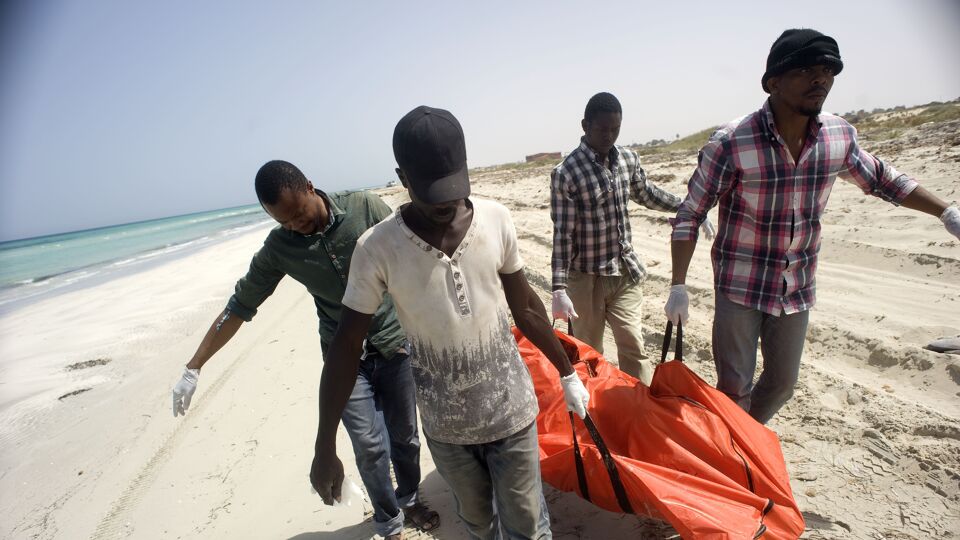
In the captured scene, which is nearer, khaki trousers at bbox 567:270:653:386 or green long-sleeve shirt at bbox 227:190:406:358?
green long-sleeve shirt at bbox 227:190:406:358

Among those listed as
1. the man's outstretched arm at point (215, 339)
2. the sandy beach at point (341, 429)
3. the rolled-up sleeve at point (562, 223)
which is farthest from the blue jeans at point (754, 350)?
the man's outstretched arm at point (215, 339)

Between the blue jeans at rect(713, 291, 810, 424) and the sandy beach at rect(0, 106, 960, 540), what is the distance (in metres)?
0.56

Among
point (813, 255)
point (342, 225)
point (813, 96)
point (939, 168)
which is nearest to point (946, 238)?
point (939, 168)

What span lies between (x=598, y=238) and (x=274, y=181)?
2.01 m

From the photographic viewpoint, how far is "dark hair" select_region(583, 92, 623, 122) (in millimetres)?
3000

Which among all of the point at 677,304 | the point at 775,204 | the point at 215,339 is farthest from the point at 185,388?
the point at 775,204

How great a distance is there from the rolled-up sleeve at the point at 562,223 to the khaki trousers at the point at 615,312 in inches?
6.6

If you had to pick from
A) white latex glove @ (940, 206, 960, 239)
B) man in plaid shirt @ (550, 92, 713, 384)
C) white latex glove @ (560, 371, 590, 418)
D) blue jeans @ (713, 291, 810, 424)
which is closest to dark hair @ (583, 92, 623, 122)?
man in plaid shirt @ (550, 92, 713, 384)

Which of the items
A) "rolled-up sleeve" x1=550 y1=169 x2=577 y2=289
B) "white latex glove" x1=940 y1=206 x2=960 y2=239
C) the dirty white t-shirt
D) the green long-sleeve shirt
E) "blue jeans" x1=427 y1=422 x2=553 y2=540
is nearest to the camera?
the dirty white t-shirt

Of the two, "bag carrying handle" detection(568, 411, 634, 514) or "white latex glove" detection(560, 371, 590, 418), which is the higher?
"white latex glove" detection(560, 371, 590, 418)

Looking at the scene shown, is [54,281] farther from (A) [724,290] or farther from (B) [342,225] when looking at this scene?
(A) [724,290]

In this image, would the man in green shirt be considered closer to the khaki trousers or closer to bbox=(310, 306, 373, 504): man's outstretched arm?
bbox=(310, 306, 373, 504): man's outstretched arm

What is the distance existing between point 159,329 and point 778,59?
9203mm

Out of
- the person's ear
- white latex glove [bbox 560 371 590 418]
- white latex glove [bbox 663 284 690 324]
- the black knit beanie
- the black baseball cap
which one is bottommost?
white latex glove [bbox 560 371 590 418]
